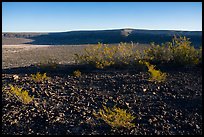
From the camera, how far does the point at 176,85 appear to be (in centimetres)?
1169

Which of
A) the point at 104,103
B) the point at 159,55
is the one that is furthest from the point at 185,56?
the point at 104,103

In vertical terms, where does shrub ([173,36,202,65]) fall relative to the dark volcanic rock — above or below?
above

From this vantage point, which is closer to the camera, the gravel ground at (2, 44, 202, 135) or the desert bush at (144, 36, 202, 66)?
the gravel ground at (2, 44, 202, 135)

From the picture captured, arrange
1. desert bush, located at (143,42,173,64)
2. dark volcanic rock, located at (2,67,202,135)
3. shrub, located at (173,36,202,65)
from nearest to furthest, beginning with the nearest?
dark volcanic rock, located at (2,67,202,135) < shrub, located at (173,36,202,65) < desert bush, located at (143,42,173,64)

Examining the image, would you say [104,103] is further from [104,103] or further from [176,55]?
[176,55]

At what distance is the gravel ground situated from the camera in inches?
318

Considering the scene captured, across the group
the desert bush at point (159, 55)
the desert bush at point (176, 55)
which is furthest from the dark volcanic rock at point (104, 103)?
the desert bush at point (159, 55)

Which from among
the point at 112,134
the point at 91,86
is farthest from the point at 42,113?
the point at 91,86

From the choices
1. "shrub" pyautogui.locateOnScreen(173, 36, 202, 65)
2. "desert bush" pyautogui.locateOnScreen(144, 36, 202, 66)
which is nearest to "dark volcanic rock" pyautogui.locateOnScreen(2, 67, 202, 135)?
"shrub" pyautogui.locateOnScreen(173, 36, 202, 65)

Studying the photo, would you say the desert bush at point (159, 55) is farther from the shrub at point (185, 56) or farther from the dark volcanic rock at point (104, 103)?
the dark volcanic rock at point (104, 103)

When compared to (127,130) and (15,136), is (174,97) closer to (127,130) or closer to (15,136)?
(127,130)

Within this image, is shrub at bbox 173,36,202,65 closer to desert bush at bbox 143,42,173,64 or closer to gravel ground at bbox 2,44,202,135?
desert bush at bbox 143,42,173,64

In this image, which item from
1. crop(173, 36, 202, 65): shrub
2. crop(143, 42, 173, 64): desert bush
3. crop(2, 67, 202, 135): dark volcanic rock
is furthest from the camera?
crop(143, 42, 173, 64): desert bush

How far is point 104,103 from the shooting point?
1007 centimetres
